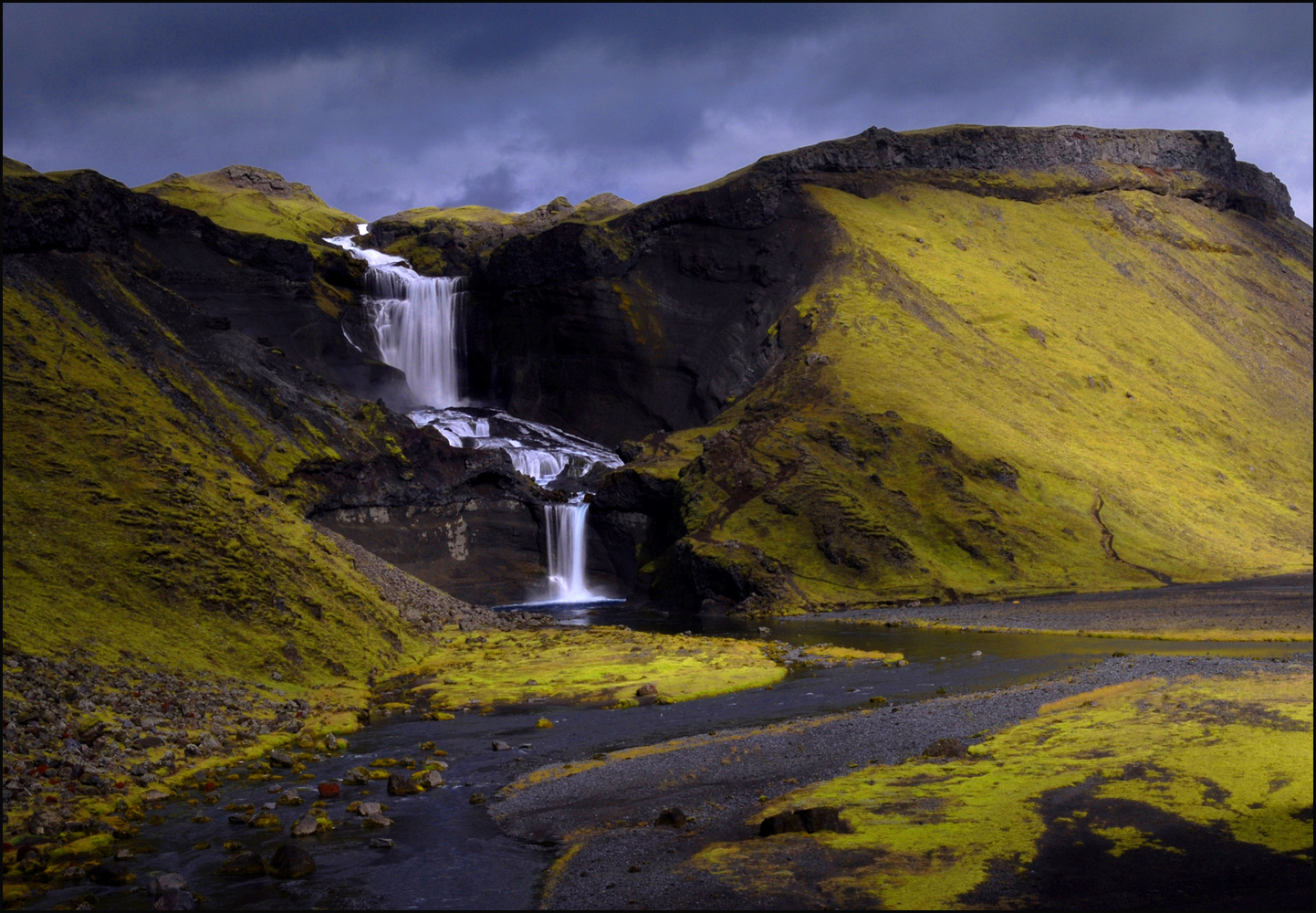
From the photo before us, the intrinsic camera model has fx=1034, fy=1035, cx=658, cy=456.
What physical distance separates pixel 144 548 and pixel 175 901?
1994 centimetres

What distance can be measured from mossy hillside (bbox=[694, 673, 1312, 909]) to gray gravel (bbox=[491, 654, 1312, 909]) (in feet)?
2.55

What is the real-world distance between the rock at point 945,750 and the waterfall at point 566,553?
59.1 m

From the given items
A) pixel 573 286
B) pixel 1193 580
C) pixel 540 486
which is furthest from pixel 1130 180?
pixel 540 486

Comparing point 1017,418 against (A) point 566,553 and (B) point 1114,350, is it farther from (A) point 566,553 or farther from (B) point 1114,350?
(A) point 566,553

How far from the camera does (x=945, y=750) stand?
21.1 meters

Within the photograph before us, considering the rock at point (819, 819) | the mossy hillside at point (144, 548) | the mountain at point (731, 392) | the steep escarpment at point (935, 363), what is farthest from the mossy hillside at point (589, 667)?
the steep escarpment at point (935, 363)

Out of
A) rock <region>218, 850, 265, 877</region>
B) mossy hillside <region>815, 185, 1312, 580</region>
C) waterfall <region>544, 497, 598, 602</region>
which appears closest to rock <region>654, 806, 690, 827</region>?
rock <region>218, 850, 265, 877</region>

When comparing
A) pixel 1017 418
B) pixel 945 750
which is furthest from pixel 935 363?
pixel 945 750

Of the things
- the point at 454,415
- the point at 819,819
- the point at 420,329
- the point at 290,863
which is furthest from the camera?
the point at 420,329

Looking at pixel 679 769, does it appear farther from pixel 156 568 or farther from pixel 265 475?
pixel 265 475

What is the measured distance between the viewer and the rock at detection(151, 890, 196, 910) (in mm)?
14453

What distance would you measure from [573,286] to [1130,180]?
280 feet

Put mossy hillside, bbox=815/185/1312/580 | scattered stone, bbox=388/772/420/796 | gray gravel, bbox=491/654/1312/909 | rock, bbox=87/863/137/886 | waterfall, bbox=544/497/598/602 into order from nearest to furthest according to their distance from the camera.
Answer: gray gravel, bbox=491/654/1312/909 → rock, bbox=87/863/137/886 → scattered stone, bbox=388/772/420/796 → waterfall, bbox=544/497/598/602 → mossy hillside, bbox=815/185/1312/580

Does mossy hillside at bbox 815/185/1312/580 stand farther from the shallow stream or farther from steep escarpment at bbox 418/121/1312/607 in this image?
the shallow stream
